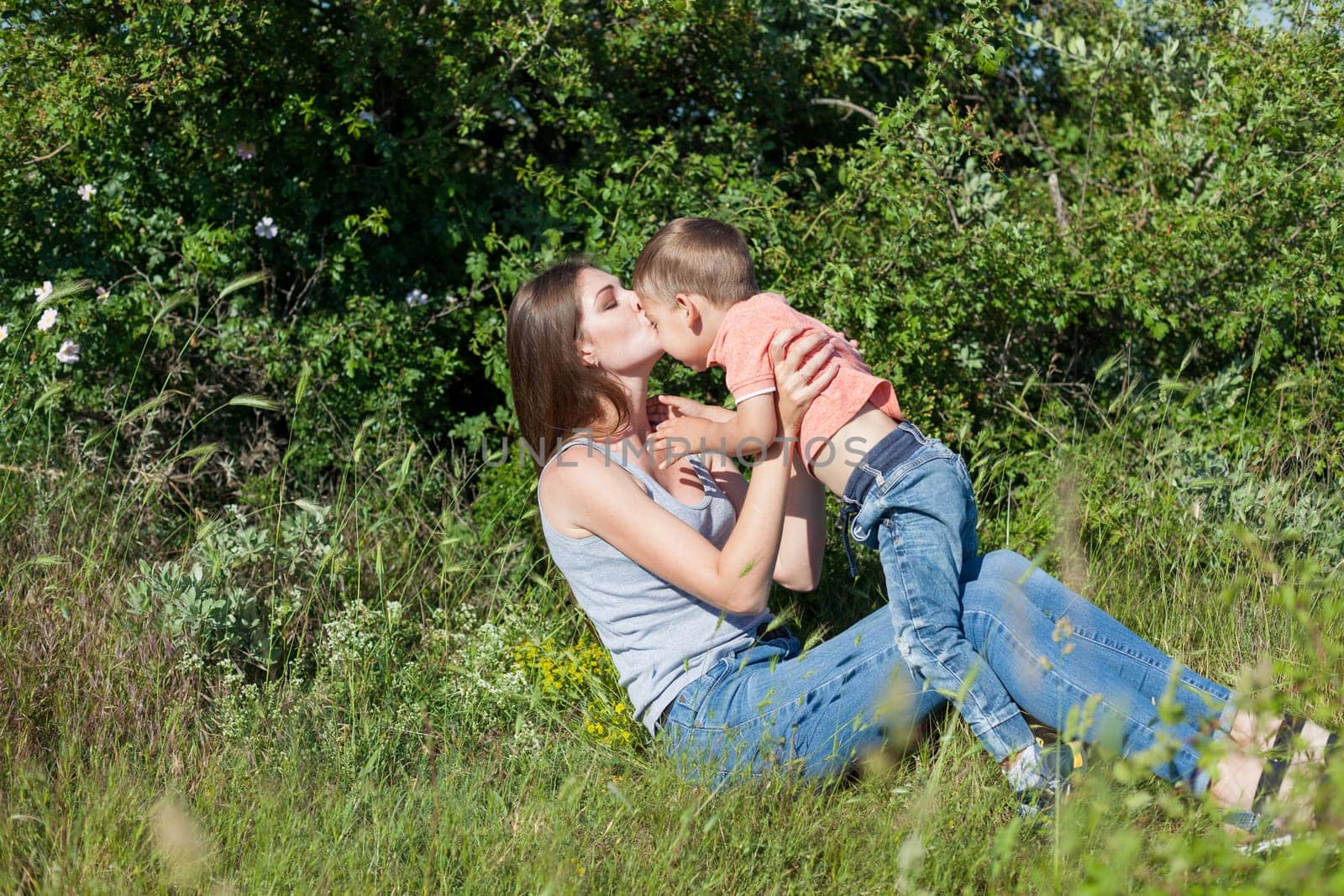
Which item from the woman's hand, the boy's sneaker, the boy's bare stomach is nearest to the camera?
the boy's sneaker

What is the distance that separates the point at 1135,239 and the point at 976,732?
94.3 inches

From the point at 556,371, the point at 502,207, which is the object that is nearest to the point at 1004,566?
the point at 556,371

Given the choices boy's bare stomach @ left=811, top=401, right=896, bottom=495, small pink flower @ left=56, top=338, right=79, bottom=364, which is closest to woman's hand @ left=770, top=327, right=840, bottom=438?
boy's bare stomach @ left=811, top=401, right=896, bottom=495

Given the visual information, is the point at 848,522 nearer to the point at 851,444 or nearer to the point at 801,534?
the point at 801,534

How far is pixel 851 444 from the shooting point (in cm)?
278

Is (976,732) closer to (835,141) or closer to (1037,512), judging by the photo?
(1037,512)

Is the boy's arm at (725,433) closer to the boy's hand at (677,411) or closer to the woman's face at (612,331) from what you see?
the boy's hand at (677,411)

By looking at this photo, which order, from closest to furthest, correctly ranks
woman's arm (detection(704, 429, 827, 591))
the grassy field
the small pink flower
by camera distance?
the grassy field
woman's arm (detection(704, 429, 827, 591))
the small pink flower

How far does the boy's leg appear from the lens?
236 centimetres

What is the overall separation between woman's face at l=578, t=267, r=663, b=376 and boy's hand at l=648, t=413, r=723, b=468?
0.81 ft

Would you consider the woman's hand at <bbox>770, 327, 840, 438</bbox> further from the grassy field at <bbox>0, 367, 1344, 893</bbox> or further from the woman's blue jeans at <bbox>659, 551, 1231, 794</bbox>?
the grassy field at <bbox>0, 367, 1344, 893</bbox>

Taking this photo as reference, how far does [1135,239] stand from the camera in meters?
4.07

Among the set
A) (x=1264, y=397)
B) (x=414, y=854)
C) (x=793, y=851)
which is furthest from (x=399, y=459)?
(x=1264, y=397)

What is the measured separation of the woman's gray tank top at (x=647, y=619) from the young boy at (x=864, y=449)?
34 cm
